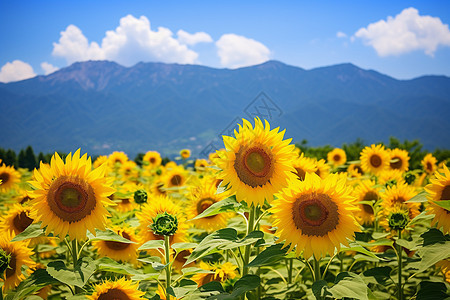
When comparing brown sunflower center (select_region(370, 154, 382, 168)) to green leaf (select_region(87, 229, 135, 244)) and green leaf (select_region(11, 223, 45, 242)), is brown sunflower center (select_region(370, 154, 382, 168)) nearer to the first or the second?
green leaf (select_region(87, 229, 135, 244))

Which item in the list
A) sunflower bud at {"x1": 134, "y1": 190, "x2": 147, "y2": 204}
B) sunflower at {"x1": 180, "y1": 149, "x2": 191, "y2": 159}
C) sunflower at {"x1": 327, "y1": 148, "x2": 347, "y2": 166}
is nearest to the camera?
sunflower bud at {"x1": 134, "y1": 190, "x2": 147, "y2": 204}

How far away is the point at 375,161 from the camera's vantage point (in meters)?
5.59

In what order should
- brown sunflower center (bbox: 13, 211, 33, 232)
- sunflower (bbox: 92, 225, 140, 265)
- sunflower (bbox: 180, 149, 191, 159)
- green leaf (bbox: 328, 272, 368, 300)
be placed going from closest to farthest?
green leaf (bbox: 328, 272, 368, 300) < brown sunflower center (bbox: 13, 211, 33, 232) < sunflower (bbox: 92, 225, 140, 265) < sunflower (bbox: 180, 149, 191, 159)

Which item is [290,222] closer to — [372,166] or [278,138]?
[278,138]

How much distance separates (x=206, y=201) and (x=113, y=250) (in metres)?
0.91

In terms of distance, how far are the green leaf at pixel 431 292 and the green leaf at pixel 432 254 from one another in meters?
0.43

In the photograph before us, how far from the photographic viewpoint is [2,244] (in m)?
2.27

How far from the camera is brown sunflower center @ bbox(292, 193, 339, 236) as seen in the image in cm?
189

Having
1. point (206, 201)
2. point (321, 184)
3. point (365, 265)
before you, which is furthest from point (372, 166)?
point (321, 184)

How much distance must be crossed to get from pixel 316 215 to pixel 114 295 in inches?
48.0

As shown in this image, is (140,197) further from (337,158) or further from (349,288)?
(337,158)

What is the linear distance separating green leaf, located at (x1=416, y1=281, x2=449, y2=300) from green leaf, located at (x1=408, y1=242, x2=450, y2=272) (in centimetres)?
43

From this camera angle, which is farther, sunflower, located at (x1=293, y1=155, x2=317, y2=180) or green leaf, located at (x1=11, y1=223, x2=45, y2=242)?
sunflower, located at (x1=293, y1=155, x2=317, y2=180)

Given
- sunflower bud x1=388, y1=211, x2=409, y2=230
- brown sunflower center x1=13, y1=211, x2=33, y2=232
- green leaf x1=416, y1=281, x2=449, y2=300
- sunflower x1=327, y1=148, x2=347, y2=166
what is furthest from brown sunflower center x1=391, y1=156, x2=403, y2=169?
brown sunflower center x1=13, y1=211, x2=33, y2=232
